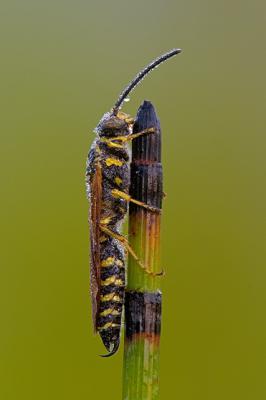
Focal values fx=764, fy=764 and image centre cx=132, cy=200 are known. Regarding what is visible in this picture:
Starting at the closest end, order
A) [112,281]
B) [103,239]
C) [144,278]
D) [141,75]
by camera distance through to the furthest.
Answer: [144,278] → [141,75] → [112,281] → [103,239]

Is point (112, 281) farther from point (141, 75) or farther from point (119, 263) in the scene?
point (141, 75)

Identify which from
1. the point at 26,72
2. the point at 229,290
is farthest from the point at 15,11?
the point at 229,290

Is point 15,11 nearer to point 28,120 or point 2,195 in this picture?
point 28,120

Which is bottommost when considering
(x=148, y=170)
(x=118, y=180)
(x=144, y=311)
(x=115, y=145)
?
(x=144, y=311)

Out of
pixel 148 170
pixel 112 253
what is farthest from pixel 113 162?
pixel 148 170

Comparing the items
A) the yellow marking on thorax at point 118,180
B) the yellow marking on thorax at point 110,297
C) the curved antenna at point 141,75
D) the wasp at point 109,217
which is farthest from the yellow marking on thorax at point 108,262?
the curved antenna at point 141,75

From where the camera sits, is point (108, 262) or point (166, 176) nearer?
point (108, 262)

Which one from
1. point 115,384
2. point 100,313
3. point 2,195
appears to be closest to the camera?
point 100,313

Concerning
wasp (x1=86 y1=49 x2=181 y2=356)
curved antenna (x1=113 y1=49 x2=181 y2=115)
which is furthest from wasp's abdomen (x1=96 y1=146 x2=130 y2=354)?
curved antenna (x1=113 y1=49 x2=181 y2=115)
